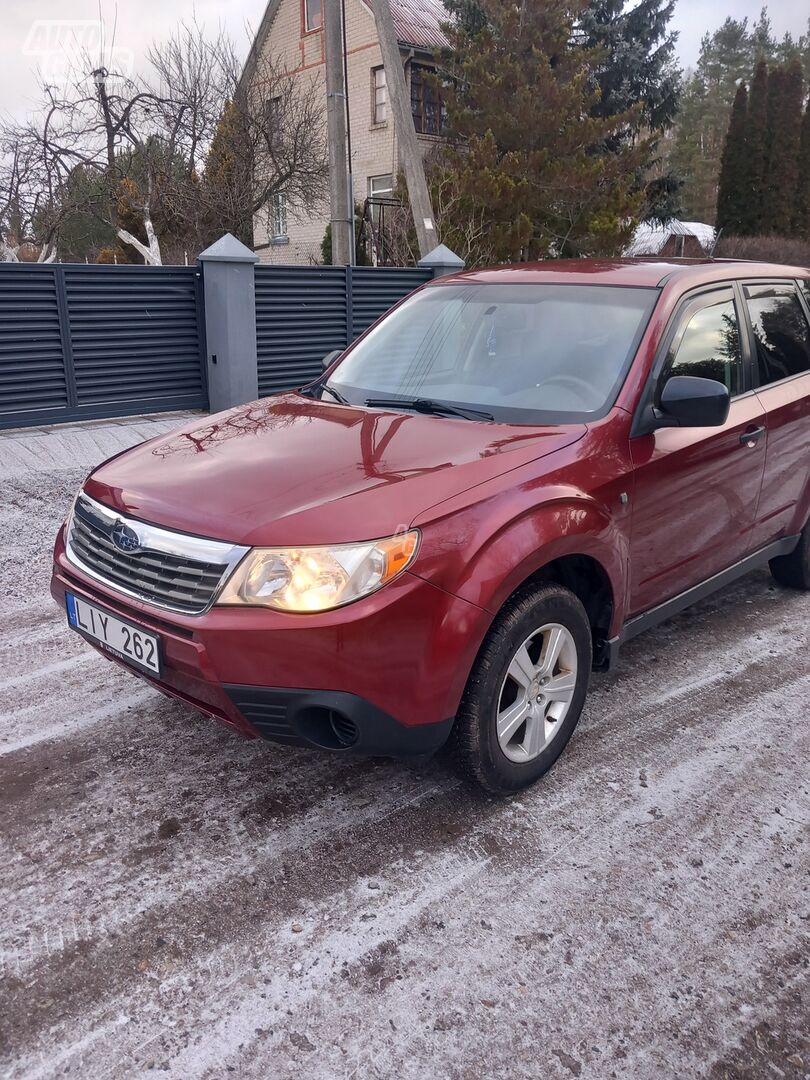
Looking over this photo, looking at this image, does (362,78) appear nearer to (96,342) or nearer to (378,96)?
(378,96)

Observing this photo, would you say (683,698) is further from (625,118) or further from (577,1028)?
(625,118)

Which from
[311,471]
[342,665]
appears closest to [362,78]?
[311,471]

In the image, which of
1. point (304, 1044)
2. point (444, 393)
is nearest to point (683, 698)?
point (444, 393)

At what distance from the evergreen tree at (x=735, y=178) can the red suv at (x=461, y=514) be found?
3906cm

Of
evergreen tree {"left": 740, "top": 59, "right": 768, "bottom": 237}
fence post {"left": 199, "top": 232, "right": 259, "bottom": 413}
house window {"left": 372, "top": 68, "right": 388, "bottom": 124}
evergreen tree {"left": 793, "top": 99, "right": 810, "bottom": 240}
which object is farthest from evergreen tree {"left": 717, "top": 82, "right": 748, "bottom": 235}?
fence post {"left": 199, "top": 232, "right": 259, "bottom": 413}

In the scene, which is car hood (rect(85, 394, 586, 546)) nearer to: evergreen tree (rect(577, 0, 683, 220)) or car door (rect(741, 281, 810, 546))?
car door (rect(741, 281, 810, 546))

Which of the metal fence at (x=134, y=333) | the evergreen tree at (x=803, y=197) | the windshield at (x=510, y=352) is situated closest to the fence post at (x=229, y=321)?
the metal fence at (x=134, y=333)

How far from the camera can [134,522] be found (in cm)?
277

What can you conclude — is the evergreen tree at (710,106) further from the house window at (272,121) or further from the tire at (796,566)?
the tire at (796,566)

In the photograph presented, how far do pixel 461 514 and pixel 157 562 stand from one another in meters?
0.93

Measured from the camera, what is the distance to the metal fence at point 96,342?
27.3 ft

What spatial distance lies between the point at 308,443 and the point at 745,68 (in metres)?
68.3

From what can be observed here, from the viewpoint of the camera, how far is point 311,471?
9.21 feet

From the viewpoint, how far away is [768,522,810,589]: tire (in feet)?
15.9
